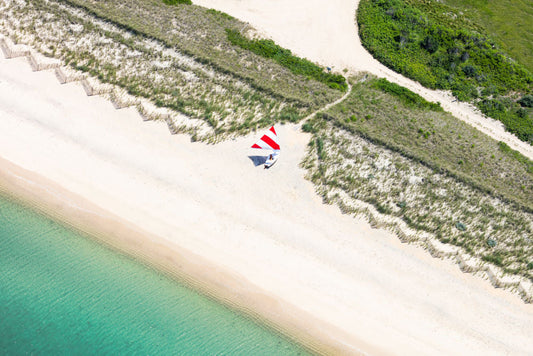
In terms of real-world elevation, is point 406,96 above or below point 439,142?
above

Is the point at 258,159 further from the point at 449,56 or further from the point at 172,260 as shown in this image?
the point at 449,56

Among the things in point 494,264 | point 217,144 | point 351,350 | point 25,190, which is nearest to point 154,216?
A: point 217,144

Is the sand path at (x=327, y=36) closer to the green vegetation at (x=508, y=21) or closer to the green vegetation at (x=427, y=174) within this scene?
the green vegetation at (x=427, y=174)

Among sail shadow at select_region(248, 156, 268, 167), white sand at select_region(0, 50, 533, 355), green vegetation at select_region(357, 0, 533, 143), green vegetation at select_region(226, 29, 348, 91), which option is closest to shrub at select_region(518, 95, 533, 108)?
green vegetation at select_region(357, 0, 533, 143)

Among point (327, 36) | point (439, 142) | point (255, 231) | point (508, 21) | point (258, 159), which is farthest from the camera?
point (508, 21)

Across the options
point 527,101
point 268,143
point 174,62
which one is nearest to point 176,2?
point 174,62

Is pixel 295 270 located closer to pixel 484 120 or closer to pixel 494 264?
pixel 494 264

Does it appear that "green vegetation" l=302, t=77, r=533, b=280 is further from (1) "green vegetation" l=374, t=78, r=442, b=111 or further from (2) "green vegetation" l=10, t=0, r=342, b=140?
(2) "green vegetation" l=10, t=0, r=342, b=140

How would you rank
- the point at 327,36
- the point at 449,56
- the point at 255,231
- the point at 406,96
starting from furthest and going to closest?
the point at 327,36
the point at 449,56
the point at 406,96
the point at 255,231
